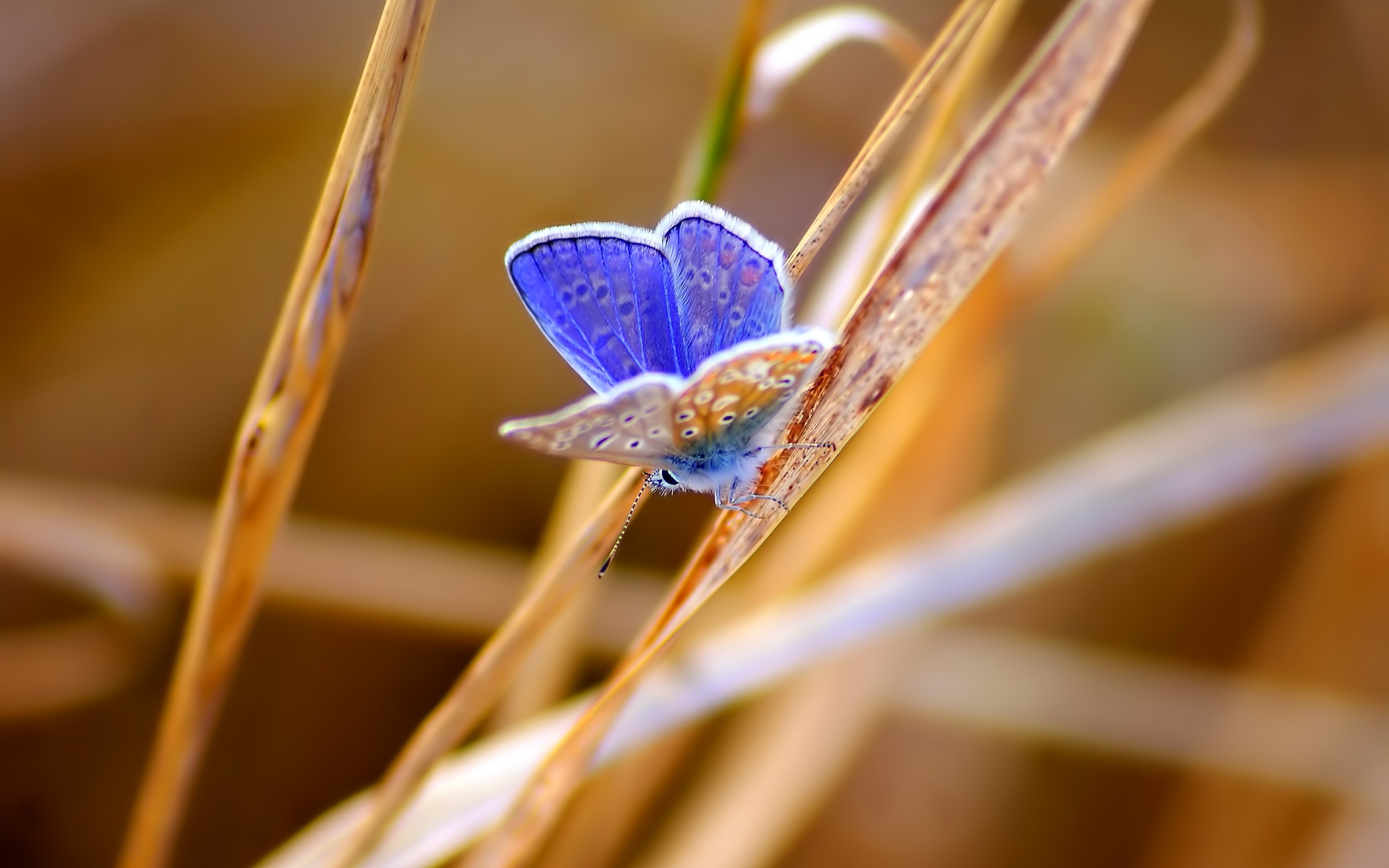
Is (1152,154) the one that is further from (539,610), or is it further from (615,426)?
(539,610)

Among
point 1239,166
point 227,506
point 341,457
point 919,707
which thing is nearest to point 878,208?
point 227,506

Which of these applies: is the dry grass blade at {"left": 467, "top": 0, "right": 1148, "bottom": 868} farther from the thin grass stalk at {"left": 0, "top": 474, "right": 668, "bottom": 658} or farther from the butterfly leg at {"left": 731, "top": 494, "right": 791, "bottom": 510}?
the thin grass stalk at {"left": 0, "top": 474, "right": 668, "bottom": 658}

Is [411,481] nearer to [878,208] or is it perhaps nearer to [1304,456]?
[878,208]

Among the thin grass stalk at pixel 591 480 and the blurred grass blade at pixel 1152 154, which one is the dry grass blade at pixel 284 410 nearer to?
the thin grass stalk at pixel 591 480

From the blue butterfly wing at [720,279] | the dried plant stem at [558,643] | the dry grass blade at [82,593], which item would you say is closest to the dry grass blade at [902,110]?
the blue butterfly wing at [720,279]

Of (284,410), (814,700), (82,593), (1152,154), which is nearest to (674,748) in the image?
(814,700)

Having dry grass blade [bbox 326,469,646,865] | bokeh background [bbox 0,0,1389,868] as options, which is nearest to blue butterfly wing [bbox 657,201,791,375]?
dry grass blade [bbox 326,469,646,865]

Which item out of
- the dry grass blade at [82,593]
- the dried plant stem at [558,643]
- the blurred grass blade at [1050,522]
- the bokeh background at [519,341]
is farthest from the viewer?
the bokeh background at [519,341]
